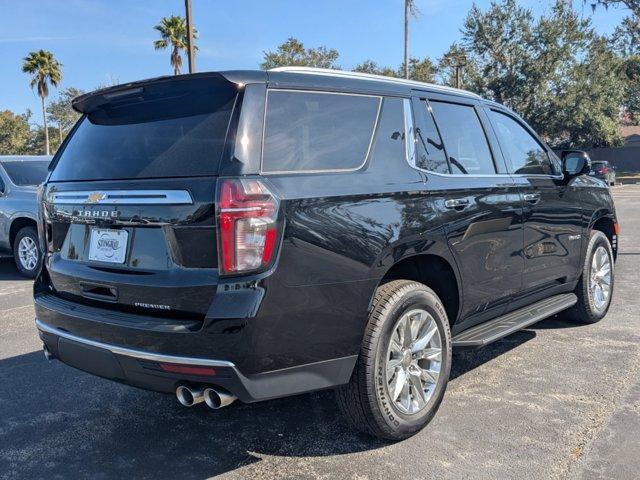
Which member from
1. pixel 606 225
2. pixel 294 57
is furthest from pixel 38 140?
pixel 606 225

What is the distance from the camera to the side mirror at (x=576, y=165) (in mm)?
5023

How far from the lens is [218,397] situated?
2.73m

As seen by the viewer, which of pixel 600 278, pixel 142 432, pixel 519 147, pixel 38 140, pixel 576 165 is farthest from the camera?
pixel 38 140

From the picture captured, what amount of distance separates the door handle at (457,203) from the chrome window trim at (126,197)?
1601 millimetres

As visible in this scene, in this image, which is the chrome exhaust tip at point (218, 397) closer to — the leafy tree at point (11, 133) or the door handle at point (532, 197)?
the door handle at point (532, 197)

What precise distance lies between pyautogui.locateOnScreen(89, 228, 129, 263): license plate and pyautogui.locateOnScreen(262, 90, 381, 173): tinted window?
83 cm

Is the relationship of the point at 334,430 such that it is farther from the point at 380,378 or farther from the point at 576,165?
the point at 576,165

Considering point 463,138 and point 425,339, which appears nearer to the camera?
point 425,339

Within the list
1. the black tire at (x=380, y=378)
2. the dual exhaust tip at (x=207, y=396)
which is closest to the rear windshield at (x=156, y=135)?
the dual exhaust tip at (x=207, y=396)

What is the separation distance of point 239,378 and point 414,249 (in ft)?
4.01

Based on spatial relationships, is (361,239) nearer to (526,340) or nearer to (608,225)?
(526,340)

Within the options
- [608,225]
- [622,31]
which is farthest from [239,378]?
[622,31]

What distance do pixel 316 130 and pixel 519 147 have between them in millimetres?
2322

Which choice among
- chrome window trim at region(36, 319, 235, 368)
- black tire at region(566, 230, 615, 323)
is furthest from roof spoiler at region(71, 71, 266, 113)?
black tire at region(566, 230, 615, 323)
